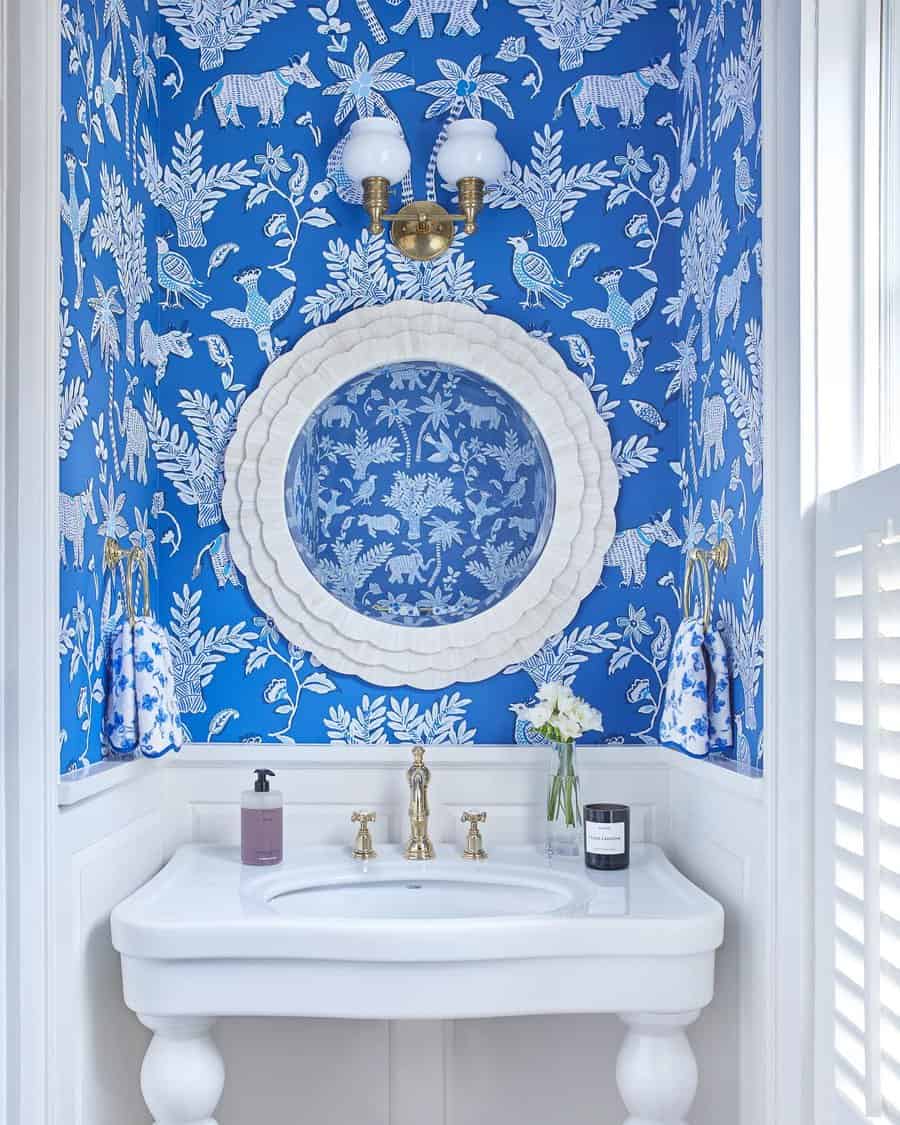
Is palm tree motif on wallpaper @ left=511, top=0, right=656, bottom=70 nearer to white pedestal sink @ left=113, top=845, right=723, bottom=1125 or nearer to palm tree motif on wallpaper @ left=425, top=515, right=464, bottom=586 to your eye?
palm tree motif on wallpaper @ left=425, top=515, right=464, bottom=586

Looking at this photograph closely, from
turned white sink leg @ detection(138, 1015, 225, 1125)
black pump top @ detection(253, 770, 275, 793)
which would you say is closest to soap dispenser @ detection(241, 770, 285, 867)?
Answer: black pump top @ detection(253, 770, 275, 793)

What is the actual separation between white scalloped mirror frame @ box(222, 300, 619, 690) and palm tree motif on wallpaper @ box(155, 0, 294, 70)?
1.87ft

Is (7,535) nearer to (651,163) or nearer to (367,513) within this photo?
(367,513)

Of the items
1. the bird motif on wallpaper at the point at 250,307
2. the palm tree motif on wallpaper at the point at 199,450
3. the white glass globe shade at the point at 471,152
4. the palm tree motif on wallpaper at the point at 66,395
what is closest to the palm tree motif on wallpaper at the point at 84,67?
the palm tree motif on wallpaper at the point at 66,395

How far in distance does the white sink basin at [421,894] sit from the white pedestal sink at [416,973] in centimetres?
19

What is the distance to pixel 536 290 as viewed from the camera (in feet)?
7.25

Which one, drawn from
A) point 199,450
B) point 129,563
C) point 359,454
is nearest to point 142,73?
point 199,450

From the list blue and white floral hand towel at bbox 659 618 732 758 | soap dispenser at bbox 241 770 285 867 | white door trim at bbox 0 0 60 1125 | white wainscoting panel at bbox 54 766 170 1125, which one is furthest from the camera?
soap dispenser at bbox 241 770 285 867

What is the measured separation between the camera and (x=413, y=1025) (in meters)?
2.08

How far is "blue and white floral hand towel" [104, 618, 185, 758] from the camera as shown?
6.18 ft

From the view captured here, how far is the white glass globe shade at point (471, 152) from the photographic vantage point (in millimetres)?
2088

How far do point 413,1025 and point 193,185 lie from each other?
1.60 meters

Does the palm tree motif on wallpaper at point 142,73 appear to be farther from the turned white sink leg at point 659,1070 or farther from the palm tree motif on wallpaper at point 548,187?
the turned white sink leg at point 659,1070

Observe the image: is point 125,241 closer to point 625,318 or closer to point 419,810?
point 625,318
